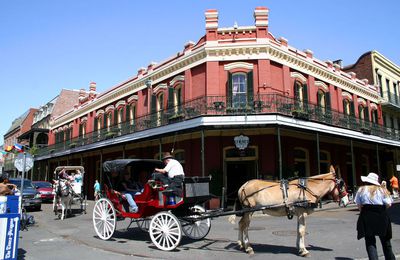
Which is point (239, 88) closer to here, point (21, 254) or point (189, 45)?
point (189, 45)

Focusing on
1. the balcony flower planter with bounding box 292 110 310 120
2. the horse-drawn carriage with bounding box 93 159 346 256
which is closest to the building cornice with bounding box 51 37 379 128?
the balcony flower planter with bounding box 292 110 310 120

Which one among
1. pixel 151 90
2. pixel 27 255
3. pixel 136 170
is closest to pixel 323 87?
pixel 151 90

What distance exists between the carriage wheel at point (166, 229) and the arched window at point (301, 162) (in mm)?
13965

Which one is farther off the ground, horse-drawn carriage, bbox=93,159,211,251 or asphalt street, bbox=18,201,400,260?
horse-drawn carriage, bbox=93,159,211,251

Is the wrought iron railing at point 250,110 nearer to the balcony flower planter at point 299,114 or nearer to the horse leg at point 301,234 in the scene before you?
the balcony flower planter at point 299,114

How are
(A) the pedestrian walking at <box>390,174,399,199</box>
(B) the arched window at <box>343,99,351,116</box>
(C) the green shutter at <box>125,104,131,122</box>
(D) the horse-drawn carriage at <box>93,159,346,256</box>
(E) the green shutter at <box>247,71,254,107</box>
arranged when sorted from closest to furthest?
(D) the horse-drawn carriage at <box>93,159,346,256</box>
(E) the green shutter at <box>247,71,254,107</box>
(A) the pedestrian walking at <box>390,174,399,199</box>
(B) the arched window at <box>343,99,351,116</box>
(C) the green shutter at <box>125,104,131,122</box>

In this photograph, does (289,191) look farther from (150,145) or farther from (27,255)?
(150,145)

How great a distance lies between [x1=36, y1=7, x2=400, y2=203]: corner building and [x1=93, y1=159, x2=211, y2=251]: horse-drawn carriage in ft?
21.9

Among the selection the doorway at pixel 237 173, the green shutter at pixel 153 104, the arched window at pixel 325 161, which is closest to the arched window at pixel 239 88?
the doorway at pixel 237 173

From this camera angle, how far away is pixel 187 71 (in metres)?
20.3

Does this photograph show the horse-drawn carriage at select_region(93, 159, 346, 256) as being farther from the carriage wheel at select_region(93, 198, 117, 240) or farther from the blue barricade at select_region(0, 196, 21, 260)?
the blue barricade at select_region(0, 196, 21, 260)

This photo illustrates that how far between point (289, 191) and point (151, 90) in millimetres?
17259

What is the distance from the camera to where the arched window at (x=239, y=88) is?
1856 centimetres

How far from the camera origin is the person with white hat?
572 cm
